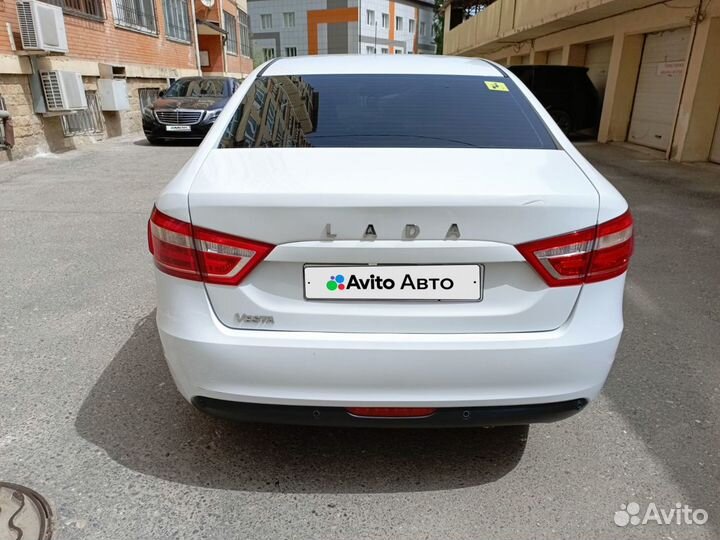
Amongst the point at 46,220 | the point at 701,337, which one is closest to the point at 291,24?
the point at 46,220

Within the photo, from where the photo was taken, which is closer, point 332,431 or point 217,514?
point 217,514

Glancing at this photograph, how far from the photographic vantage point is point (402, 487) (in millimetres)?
2283

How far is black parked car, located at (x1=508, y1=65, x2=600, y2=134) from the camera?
14.0 meters

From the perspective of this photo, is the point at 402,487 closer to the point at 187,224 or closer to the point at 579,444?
the point at 579,444

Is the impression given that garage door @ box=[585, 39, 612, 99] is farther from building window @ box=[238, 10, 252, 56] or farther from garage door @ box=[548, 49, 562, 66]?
building window @ box=[238, 10, 252, 56]

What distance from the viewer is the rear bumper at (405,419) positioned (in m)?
1.99

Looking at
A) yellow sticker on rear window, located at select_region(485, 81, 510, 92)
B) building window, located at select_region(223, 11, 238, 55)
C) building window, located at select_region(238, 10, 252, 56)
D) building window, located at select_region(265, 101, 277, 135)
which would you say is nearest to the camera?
building window, located at select_region(265, 101, 277, 135)

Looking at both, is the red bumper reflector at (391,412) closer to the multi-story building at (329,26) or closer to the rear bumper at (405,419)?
the rear bumper at (405,419)

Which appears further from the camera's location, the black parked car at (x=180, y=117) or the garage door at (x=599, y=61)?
the garage door at (x=599, y=61)

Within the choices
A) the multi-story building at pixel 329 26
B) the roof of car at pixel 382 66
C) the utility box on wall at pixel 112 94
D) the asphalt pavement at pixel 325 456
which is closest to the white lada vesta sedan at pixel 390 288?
the asphalt pavement at pixel 325 456

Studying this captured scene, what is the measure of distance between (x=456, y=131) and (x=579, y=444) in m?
1.49

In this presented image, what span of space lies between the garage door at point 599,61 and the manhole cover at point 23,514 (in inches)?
637

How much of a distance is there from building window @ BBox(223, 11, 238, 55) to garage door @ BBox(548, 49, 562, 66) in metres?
14.5

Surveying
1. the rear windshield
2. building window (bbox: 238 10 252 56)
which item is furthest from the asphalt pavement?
building window (bbox: 238 10 252 56)
